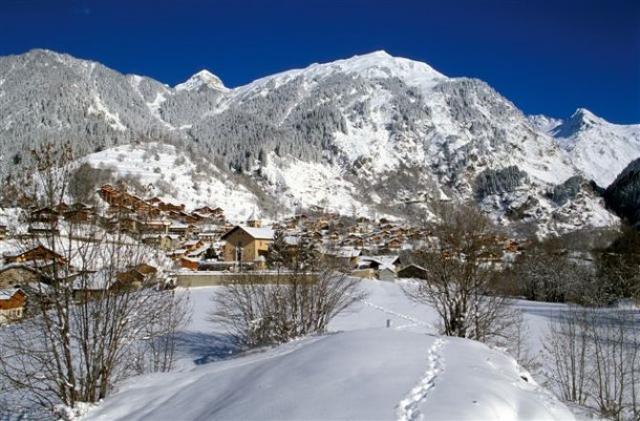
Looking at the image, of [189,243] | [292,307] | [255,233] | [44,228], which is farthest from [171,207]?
[44,228]

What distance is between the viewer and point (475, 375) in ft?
24.7

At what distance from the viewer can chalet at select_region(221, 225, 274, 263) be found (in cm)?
6831

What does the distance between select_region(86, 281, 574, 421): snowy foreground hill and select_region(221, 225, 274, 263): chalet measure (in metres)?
56.7

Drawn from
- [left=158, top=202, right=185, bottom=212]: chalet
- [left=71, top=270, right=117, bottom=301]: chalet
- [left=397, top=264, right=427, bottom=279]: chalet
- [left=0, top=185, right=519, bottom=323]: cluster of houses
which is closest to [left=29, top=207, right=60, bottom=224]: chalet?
[left=0, top=185, right=519, bottom=323]: cluster of houses

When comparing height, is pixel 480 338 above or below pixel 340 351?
below

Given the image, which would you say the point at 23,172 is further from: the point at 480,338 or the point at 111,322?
the point at 480,338

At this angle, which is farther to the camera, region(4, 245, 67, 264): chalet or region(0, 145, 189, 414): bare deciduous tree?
region(4, 245, 67, 264): chalet

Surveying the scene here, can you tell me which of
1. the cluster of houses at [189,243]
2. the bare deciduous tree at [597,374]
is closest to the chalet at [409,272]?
A: the cluster of houses at [189,243]

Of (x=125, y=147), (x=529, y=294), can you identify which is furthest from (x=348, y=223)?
(x=529, y=294)

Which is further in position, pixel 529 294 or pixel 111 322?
pixel 529 294

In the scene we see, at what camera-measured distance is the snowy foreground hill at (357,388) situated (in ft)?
20.2

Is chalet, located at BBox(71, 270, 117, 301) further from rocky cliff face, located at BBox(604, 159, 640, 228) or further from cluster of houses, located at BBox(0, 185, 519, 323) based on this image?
rocky cliff face, located at BBox(604, 159, 640, 228)

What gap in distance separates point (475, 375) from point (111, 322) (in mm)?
8063

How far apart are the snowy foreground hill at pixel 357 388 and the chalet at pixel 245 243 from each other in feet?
186
